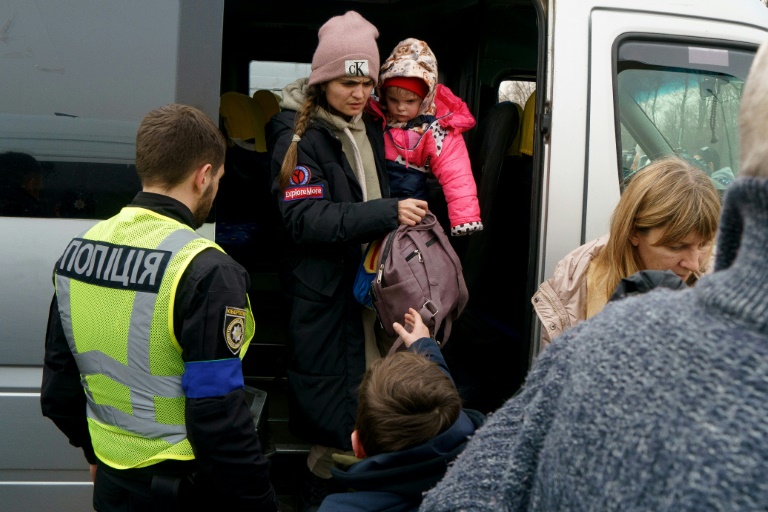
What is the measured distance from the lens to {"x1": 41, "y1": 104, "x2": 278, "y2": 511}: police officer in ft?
5.45

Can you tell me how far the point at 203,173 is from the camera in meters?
1.88

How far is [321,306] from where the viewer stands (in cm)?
259

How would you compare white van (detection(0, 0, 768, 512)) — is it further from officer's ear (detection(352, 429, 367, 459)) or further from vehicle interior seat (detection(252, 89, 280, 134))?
vehicle interior seat (detection(252, 89, 280, 134))

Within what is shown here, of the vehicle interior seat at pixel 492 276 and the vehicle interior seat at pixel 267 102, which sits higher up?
the vehicle interior seat at pixel 267 102

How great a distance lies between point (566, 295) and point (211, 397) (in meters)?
1.04

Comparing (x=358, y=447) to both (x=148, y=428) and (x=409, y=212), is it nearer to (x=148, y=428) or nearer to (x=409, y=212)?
(x=148, y=428)

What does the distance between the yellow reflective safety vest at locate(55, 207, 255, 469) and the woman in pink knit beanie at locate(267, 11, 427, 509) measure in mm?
829

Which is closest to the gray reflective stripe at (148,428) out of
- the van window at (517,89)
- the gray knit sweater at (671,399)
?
the gray knit sweater at (671,399)

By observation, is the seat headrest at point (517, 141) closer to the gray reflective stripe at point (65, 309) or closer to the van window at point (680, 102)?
the van window at point (680, 102)

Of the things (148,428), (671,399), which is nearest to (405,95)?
(148,428)

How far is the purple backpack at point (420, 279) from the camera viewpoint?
2379 millimetres

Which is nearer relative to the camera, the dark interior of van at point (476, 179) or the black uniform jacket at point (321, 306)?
the black uniform jacket at point (321, 306)

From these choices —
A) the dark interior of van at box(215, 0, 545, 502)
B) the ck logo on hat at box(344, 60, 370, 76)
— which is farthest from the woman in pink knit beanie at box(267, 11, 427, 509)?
the dark interior of van at box(215, 0, 545, 502)

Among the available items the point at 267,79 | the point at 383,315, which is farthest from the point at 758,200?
the point at 267,79
